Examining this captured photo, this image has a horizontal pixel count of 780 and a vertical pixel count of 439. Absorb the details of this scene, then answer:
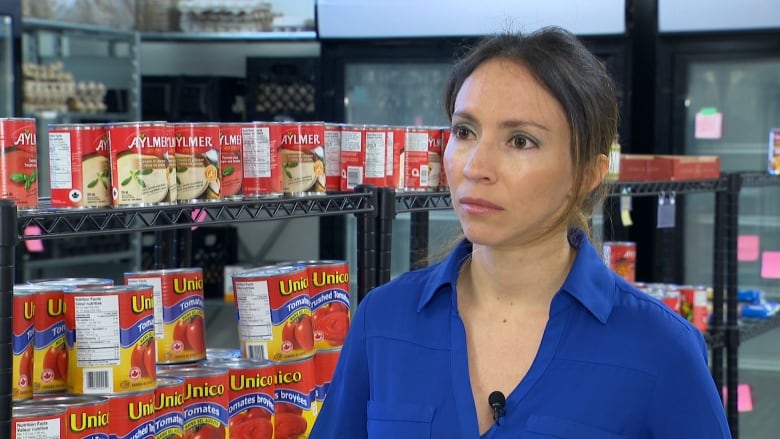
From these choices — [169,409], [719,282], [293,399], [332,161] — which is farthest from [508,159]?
[719,282]

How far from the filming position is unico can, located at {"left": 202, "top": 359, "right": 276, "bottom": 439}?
2135 mm

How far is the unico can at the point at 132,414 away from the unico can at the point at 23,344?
133 mm

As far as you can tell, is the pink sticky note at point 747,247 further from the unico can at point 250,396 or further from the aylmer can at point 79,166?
the aylmer can at point 79,166

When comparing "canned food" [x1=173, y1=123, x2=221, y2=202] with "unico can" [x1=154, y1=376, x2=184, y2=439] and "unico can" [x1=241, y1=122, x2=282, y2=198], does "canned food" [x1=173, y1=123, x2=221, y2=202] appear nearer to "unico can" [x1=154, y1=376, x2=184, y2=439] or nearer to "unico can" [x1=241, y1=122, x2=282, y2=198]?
"unico can" [x1=241, y1=122, x2=282, y2=198]

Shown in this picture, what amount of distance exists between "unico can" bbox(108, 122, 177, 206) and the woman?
1.67ft

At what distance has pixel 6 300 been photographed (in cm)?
164

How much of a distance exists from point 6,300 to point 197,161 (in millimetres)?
493

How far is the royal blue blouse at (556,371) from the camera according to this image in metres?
1.40

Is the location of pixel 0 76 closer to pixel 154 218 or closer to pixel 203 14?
pixel 203 14

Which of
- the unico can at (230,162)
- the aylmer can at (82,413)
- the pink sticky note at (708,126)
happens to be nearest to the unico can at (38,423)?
the aylmer can at (82,413)

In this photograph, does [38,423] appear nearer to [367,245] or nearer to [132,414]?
[132,414]

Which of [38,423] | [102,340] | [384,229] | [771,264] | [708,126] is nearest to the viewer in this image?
[38,423]

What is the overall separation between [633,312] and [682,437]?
165 millimetres

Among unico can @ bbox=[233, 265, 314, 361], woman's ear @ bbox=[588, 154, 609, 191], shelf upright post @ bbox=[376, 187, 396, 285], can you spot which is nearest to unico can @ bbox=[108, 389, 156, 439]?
unico can @ bbox=[233, 265, 314, 361]
